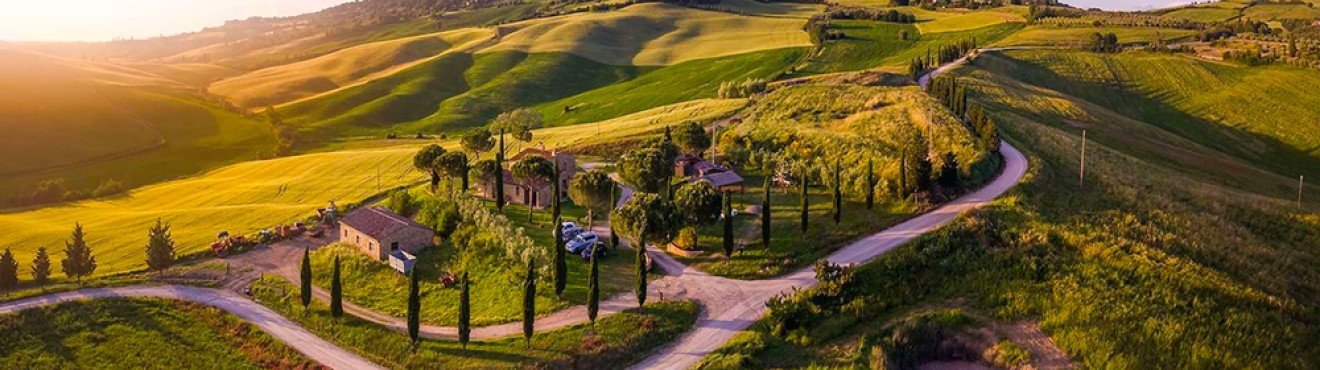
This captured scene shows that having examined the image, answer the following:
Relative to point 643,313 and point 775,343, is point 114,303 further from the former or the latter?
point 775,343

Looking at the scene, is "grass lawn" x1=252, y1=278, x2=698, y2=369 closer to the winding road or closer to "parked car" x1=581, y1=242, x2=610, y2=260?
the winding road

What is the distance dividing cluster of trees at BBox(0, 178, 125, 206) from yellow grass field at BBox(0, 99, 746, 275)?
347 centimetres

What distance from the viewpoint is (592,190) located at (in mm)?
66188

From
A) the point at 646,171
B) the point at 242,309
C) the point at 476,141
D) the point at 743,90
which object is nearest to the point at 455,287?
the point at 242,309

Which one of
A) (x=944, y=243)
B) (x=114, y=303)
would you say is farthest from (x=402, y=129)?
(x=944, y=243)

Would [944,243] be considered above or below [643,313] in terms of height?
above

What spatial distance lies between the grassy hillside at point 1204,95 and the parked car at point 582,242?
86979mm

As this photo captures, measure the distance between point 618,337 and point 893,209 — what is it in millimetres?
29799

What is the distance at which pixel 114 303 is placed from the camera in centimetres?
5922

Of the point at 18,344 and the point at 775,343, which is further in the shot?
the point at 18,344

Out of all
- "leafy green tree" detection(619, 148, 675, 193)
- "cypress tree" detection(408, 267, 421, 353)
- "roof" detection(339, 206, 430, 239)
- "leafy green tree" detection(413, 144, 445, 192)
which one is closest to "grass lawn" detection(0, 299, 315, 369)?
"cypress tree" detection(408, 267, 421, 353)

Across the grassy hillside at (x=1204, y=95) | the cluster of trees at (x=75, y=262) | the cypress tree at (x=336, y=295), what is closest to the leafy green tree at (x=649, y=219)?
the cypress tree at (x=336, y=295)

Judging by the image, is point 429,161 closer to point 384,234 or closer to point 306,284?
point 384,234

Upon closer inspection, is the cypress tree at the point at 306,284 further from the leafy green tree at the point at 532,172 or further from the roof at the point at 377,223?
Result: the leafy green tree at the point at 532,172
